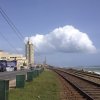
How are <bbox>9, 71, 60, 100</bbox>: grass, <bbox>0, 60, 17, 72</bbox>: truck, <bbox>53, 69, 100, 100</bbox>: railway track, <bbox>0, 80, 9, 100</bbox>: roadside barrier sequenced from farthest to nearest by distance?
<bbox>0, 60, 17, 72</bbox>: truck, <bbox>53, 69, 100, 100</bbox>: railway track, <bbox>9, 71, 60, 100</bbox>: grass, <bbox>0, 80, 9, 100</bbox>: roadside barrier

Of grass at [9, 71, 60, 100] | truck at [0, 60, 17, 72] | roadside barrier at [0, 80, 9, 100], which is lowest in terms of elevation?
grass at [9, 71, 60, 100]

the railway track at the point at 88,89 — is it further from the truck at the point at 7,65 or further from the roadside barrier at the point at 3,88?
the truck at the point at 7,65

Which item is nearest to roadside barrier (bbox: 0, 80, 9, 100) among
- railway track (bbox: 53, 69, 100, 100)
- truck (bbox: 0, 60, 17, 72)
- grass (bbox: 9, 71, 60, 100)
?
grass (bbox: 9, 71, 60, 100)

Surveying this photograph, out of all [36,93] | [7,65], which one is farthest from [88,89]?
[7,65]

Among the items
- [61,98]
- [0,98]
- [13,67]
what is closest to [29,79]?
[61,98]

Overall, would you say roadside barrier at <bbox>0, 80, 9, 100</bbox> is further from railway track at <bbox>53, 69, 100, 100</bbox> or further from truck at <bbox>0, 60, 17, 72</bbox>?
truck at <bbox>0, 60, 17, 72</bbox>

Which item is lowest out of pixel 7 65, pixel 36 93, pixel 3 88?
pixel 36 93

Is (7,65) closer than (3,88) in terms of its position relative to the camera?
No

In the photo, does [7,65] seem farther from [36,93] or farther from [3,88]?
[3,88]

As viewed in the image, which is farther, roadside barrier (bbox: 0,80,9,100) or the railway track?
the railway track

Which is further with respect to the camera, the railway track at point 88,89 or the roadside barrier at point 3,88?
the railway track at point 88,89

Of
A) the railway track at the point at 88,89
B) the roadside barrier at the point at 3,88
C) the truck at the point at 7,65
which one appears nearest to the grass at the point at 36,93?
the railway track at the point at 88,89

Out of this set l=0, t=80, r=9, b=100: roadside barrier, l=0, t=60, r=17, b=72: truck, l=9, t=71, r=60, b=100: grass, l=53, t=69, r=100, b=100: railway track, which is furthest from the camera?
l=0, t=60, r=17, b=72: truck

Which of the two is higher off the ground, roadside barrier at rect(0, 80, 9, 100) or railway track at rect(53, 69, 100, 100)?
roadside barrier at rect(0, 80, 9, 100)
